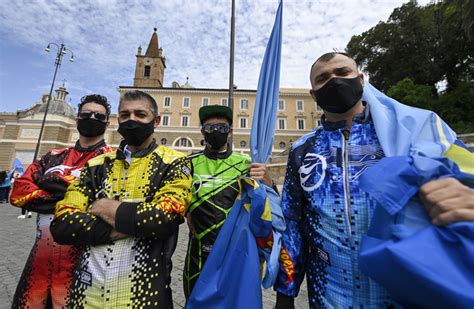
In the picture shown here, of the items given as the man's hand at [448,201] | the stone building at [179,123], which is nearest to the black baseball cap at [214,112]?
the man's hand at [448,201]

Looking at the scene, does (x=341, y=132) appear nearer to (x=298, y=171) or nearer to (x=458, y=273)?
(x=298, y=171)

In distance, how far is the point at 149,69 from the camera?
46.8 m

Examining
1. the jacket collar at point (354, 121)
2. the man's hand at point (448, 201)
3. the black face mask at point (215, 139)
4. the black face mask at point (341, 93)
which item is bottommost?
the man's hand at point (448, 201)

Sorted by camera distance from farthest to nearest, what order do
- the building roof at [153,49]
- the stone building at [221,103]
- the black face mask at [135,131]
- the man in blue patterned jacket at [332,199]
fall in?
the building roof at [153,49]
the stone building at [221,103]
the black face mask at [135,131]
the man in blue patterned jacket at [332,199]

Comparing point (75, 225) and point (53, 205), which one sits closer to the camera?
point (75, 225)

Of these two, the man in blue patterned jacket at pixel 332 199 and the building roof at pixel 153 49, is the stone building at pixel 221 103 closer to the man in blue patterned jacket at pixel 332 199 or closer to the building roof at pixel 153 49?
the building roof at pixel 153 49

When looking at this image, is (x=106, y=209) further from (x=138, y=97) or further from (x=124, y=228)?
(x=138, y=97)

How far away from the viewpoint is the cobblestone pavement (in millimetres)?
Answer: 3529

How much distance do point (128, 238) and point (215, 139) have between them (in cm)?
139

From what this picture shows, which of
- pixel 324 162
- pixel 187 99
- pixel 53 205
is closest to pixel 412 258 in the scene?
pixel 324 162

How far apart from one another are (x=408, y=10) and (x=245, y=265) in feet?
104

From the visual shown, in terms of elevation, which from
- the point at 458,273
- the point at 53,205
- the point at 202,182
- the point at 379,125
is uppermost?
the point at 379,125

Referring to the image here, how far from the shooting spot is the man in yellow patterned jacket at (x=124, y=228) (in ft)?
5.19

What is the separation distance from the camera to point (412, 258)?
0.88m
